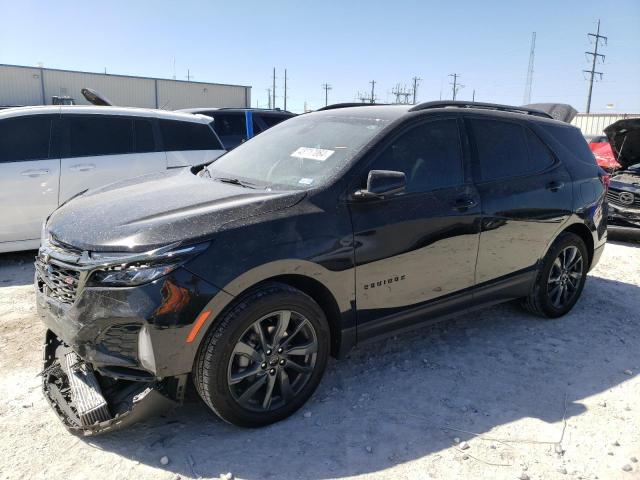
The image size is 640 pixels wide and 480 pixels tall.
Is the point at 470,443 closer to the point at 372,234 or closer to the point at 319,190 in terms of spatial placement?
the point at 372,234

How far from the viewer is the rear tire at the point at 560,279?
4.42 metres

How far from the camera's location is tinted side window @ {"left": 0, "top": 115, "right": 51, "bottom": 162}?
552 centimetres

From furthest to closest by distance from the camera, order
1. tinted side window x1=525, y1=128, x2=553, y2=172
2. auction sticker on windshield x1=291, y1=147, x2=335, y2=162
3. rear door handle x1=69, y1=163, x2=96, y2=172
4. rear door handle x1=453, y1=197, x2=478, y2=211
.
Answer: rear door handle x1=69, y1=163, x2=96, y2=172 < tinted side window x1=525, y1=128, x2=553, y2=172 < rear door handle x1=453, y1=197, x2=478, y2=211 < auction sticker on windshield x1=291, y1=147, x2=335, y2=162

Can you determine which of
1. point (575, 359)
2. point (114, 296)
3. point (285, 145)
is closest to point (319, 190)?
point (285, 145)

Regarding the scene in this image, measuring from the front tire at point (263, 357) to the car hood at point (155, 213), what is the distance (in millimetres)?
442

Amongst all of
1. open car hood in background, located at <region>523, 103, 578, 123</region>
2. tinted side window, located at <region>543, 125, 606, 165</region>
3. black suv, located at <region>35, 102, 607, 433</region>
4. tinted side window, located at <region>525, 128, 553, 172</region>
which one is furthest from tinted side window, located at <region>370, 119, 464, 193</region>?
open car hood in background, located at <region>523, 103, 578, 123</region>

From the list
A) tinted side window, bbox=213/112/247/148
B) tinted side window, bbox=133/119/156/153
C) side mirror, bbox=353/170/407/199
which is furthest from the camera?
tinted side window, bbox=213/112/247/148

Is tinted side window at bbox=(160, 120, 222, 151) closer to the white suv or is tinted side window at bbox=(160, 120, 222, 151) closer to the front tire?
the white suv

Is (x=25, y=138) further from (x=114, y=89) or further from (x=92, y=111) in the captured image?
(x=114, y=89)

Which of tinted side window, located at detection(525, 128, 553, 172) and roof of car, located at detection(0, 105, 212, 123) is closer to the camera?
tinted side window, located at detection(525, 128, 553, 172)

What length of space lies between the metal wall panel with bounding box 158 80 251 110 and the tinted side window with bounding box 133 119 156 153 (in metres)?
33.3

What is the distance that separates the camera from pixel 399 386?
11.1ft

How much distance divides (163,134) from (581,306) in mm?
5142

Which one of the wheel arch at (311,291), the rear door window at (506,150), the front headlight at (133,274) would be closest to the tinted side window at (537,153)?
the rear door window at (506,150)
